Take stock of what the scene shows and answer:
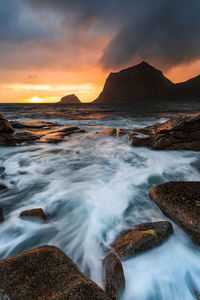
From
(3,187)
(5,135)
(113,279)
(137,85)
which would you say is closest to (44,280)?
(113,279)

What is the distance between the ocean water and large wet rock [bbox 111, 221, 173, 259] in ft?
0.27

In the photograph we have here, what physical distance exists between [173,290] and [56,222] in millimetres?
1856

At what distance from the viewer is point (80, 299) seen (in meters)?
1.14

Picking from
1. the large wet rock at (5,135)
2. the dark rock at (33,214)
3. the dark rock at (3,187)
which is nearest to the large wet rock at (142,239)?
the dark rock at (33,214)

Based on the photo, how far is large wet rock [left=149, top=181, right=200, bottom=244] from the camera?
2052mm

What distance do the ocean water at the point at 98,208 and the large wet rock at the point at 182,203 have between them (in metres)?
0.14

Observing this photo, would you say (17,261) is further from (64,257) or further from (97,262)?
(97,262)

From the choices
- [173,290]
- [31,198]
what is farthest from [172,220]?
[31,198]

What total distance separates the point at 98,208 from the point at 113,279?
145 cm

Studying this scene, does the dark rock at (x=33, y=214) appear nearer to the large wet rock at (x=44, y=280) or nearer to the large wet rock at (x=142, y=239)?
the large wet rock at (x=44, y=280)

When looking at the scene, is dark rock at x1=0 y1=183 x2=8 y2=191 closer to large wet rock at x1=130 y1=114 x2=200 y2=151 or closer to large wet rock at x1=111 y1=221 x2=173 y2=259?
large wet rock at x1=111 y1=221 x2=173 y2=259

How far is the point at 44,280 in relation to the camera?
52.0 inches

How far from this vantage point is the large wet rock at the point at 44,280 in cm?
118

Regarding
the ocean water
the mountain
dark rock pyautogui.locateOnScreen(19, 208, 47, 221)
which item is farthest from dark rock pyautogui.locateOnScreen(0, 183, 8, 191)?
the mountain
